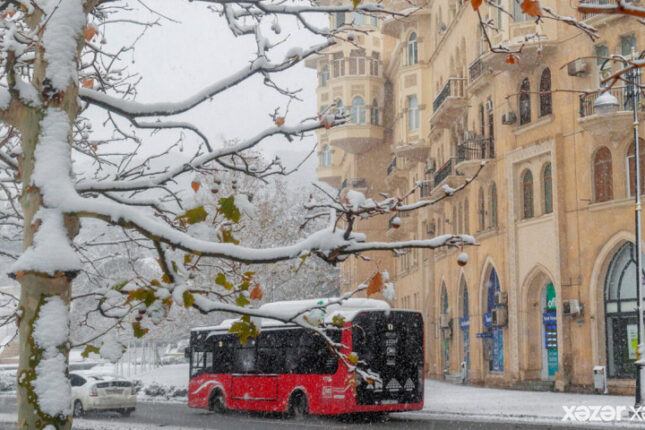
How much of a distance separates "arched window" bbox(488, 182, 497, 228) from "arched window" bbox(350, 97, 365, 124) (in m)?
23.5

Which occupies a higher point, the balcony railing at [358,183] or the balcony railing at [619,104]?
the balcony railing at [358,183]

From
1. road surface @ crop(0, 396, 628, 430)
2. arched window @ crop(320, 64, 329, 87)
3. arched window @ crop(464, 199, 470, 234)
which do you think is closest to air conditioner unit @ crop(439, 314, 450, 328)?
arched window @ crop(464, 199, 470, 234)

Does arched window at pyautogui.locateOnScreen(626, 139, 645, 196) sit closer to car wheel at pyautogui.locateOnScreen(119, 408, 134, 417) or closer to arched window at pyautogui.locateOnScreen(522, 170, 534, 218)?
arched window at pyautogui.locateOnScreen(522, 170, 534, 218)

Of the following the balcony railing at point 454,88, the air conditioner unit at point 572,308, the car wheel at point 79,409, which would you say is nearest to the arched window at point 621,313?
the air conditioner unit at point 572,308

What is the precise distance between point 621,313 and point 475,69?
11.3 m

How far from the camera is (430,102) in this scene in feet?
151

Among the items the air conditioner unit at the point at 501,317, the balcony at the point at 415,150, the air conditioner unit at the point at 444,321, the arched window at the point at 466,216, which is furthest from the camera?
the balcony at the point at 415,150

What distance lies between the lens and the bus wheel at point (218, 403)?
81.5ft

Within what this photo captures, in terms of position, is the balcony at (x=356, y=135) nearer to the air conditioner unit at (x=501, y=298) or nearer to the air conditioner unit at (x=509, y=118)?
the air conditioner unit at (x=509, y=118)

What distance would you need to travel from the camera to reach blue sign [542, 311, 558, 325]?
100 ft

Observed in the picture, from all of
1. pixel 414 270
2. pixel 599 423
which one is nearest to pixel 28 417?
pixel 599 423

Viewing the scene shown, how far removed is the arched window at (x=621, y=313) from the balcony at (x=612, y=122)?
349 centimetres

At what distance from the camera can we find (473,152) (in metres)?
36.2

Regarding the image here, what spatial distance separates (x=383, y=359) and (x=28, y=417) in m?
17.0
